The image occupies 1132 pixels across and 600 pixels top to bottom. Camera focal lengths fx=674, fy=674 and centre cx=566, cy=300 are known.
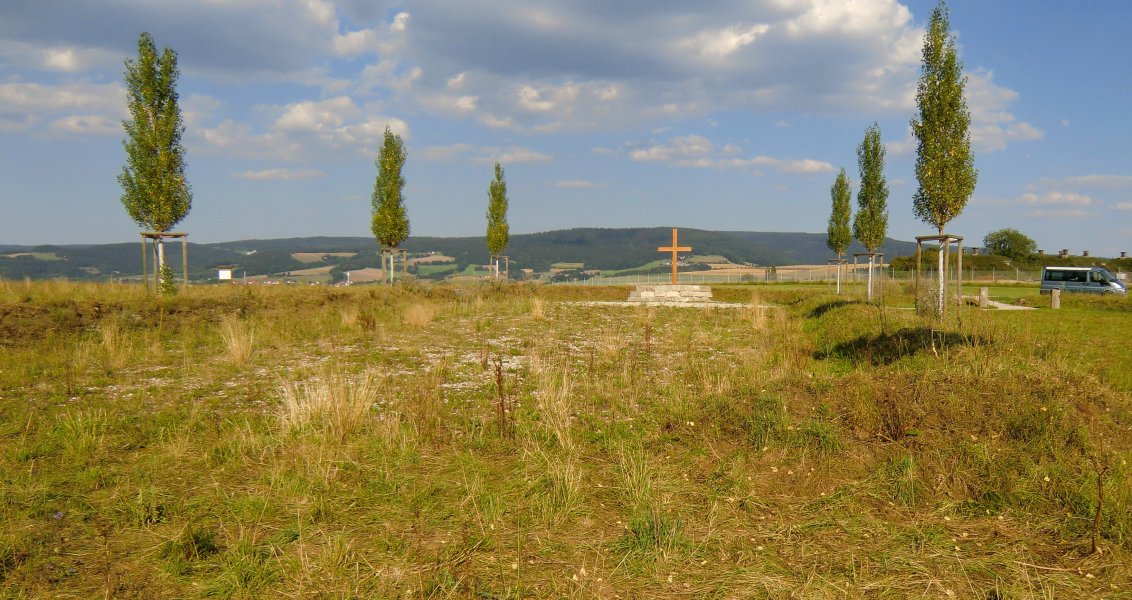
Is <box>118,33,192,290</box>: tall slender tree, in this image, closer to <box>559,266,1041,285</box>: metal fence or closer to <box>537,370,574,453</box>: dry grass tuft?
<box>537,370,574,453</box>: dry grass tuft

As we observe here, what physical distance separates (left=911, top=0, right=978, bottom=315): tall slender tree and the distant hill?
37211 mm

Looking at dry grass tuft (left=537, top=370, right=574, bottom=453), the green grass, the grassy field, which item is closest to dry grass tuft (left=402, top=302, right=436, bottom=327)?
the grassy field

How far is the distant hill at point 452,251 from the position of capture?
248 ft

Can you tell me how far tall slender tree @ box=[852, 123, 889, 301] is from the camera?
3441 cm

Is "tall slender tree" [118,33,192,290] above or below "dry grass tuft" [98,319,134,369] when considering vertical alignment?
above

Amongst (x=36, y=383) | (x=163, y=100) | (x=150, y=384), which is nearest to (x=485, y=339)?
(x=150, y=384)

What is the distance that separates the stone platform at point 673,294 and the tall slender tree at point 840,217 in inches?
531

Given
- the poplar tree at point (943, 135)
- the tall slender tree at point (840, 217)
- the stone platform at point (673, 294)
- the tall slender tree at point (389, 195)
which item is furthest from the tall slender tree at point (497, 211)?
the poplar tree at point (943, 135)

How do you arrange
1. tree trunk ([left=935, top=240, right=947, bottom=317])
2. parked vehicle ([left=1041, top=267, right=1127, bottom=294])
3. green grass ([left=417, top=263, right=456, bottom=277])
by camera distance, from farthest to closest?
green grass ([left=417, top=263, right=456, bottom=277]) < parked vehicle ([left=1041, top=267, right=1127, bottom=294]) < tree trunk ([left=935, top=240, right=947, bottom=317])

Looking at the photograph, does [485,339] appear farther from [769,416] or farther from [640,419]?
[769,416]

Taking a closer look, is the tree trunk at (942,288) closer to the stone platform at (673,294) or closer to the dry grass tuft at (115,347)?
the stone platform at (673,294)

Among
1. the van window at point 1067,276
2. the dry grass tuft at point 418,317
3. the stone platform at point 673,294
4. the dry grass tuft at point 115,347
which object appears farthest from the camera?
the van window at point 1067,276

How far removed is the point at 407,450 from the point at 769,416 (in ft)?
11.2

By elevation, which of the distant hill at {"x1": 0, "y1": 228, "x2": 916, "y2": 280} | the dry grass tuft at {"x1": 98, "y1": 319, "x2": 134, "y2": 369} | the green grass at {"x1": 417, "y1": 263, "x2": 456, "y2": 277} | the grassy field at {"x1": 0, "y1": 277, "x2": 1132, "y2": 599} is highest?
the distant hill at {"x1": 0, "y1": 228, "x2": 916, "y2": 280}
